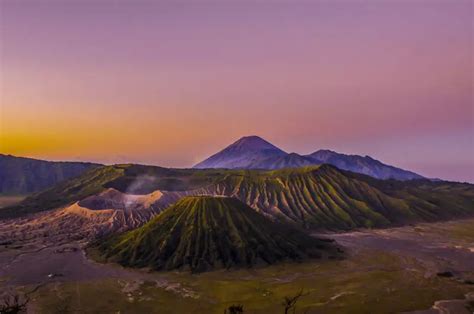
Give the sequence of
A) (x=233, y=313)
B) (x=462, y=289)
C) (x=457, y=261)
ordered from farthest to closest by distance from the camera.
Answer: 1. (x=457, y=261)
2. (x=462, y=289)
3. (x=233, y=313)

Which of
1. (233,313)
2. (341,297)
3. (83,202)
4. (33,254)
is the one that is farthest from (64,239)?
(233,313)

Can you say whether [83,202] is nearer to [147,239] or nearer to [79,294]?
[147,239]

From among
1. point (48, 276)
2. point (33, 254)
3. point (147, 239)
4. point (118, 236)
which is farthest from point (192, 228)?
point (33, 254)

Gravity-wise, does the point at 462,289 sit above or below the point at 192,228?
below

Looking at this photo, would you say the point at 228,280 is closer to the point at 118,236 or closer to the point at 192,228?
the point at 192,228

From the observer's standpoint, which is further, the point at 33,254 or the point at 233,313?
the point at 33,254

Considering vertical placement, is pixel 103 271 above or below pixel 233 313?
below

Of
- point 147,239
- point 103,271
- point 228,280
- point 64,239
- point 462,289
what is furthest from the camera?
point 64,239
